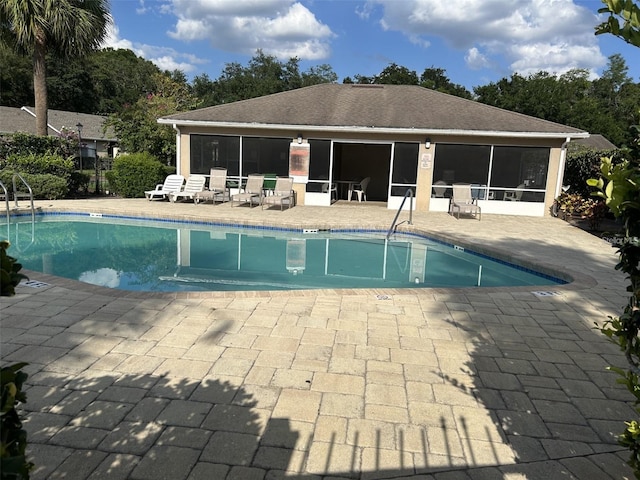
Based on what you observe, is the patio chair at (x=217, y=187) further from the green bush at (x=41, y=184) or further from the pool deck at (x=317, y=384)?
the pool deck at (x=317, y=384)

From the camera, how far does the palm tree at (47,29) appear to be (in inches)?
582

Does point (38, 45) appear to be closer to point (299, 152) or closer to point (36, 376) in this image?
point (299, 152)

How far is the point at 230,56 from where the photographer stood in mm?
50406

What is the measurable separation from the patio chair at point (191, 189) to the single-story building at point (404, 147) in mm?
925

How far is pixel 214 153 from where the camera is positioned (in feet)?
52.3

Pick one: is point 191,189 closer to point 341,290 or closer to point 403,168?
point 403,168

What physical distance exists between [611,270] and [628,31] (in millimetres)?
7148

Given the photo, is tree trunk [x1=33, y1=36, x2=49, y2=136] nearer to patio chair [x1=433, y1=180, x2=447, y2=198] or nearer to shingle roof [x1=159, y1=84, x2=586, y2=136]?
shingle roof [x1=159, y1=84, x2=586, y2=136]

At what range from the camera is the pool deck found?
8.24 ft

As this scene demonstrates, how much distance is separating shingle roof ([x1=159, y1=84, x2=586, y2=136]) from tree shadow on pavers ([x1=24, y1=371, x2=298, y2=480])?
1251cm

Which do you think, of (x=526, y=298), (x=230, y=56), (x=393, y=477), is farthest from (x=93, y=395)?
(x=230, y=56)

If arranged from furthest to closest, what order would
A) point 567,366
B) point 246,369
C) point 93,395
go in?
point 567,366
point 246,369
point 93,395

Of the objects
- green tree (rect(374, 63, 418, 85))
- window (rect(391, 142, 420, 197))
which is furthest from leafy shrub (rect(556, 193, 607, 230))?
green tree (rect(374, 63, 418, 85))

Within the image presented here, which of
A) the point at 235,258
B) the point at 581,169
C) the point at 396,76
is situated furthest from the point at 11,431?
the point at 396,76
